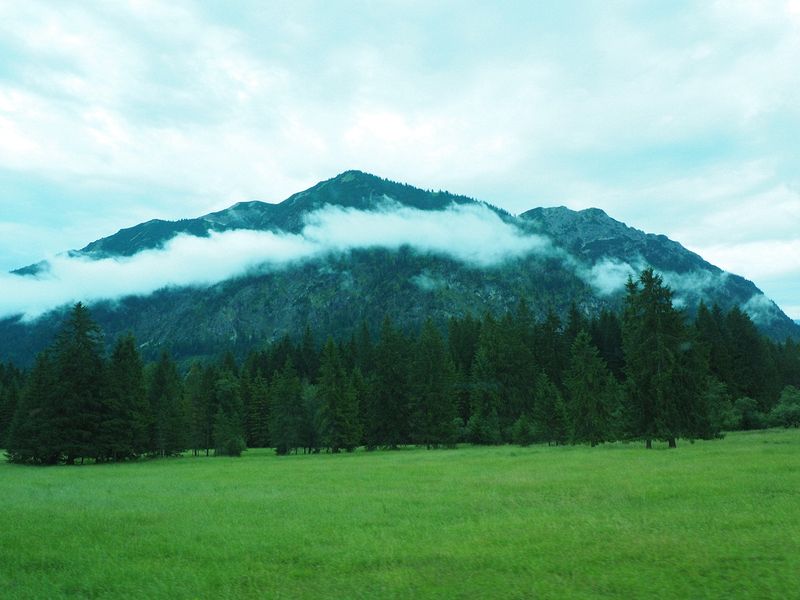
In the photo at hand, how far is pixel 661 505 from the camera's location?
20.1 meters

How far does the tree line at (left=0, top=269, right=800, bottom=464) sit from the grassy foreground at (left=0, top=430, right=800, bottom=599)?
24378mm

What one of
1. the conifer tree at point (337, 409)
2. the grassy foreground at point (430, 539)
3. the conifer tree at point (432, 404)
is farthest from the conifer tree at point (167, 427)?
the grassy foreground at point (430, 539)

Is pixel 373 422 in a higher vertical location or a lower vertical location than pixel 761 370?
lower

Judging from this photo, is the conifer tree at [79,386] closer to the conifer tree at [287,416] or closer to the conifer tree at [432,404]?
the conifer tree at [287,416]

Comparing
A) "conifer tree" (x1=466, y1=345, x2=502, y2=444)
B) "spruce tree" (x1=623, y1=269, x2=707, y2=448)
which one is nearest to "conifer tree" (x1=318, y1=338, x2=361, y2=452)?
"conifer tree" (x1=466, y1=345, x2=502, y2=444)

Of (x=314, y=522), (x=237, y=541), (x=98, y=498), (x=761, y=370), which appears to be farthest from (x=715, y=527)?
(x=761, y=370)

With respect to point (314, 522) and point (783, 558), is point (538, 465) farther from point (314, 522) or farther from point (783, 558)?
point (783, 558)

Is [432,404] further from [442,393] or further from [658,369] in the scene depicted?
[658,369]

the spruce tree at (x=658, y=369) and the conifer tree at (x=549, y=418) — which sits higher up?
the spruce tree at (x=658, y=369)

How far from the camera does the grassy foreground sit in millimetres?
11859

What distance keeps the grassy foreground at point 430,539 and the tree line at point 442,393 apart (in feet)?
80.0

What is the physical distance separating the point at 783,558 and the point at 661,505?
24.8ft

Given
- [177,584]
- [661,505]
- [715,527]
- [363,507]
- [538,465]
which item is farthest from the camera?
[538,465]

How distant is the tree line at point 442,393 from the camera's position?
52938mm
